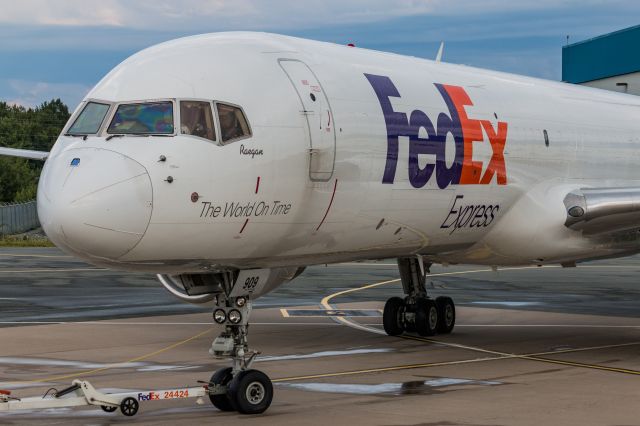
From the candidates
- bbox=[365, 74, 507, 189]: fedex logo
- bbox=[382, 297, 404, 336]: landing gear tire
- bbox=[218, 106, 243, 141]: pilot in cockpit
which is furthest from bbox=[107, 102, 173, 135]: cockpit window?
bbox=[382, 297, 404, 336]: landing gear tire

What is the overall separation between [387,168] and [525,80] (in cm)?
641

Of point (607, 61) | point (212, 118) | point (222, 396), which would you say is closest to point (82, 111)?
point (212, 118)

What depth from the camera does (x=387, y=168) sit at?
15047 millimetres

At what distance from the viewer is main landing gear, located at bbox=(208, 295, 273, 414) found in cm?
1299

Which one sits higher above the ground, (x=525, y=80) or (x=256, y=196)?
(x=525, y=80)

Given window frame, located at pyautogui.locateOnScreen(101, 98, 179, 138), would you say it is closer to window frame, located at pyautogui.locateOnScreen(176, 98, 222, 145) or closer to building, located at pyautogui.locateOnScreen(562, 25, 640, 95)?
window frame, located at pyautogui.locateOnScreen(176, 98, 222, 145)

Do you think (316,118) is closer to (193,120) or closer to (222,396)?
(193,120)

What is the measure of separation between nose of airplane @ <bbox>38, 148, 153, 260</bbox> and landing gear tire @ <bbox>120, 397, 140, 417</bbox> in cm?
162

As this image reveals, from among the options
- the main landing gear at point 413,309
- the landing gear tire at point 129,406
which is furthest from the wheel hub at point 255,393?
the main landing gear at point 413,309

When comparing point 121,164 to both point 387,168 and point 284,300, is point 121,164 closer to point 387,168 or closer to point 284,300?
point 387,168

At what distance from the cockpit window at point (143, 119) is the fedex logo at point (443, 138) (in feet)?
12.0

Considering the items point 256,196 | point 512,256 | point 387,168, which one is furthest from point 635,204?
point 256,196

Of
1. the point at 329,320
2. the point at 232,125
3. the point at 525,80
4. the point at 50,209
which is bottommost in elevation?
the point at 329,320

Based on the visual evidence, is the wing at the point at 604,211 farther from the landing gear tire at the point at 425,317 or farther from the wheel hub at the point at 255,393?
the wheel hub at the point at 255,393
